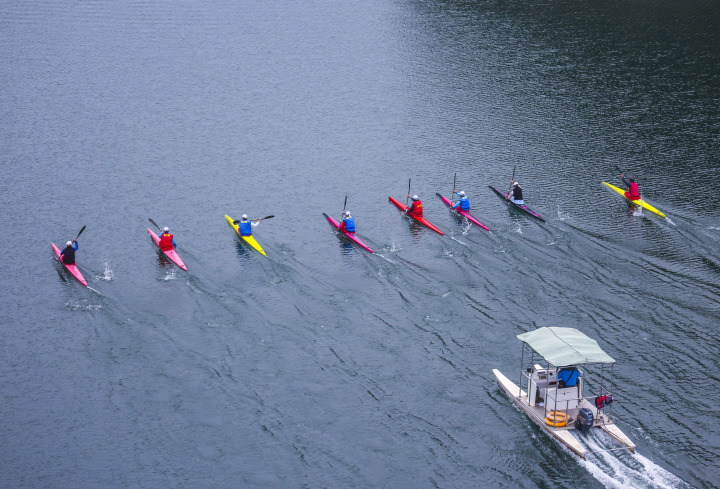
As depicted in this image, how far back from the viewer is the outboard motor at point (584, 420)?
37.6 m

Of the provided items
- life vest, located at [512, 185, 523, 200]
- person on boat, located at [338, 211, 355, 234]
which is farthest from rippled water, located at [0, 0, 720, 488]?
life vest, located at [512, 185, 523, 200]

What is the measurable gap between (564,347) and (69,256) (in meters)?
33.6

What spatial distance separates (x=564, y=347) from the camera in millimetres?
39344

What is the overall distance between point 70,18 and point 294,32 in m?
32.0

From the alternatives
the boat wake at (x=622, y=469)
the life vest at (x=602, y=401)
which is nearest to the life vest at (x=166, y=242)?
the life vest at (x=602, y=401)

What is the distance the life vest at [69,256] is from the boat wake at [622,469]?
35.5 meters

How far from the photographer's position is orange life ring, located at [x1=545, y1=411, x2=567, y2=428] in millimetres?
38375

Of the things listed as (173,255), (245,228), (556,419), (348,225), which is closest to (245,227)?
(245,228)

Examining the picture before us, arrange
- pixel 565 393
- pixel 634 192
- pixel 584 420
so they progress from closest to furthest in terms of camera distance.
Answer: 1. pixel 584 420
2. pixel 565 393
3. pixel 634 192

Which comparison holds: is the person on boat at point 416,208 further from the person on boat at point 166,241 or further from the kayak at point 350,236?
the person on boat at point 166,241

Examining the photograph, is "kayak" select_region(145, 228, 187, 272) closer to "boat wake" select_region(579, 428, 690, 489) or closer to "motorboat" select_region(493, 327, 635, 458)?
"motorboat" select_region(493, 327, 635, 458)

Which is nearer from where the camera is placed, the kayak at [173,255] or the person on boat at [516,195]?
the kayak at [173,255]

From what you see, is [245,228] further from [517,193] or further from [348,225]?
[517,193]

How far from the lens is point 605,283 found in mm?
52188
